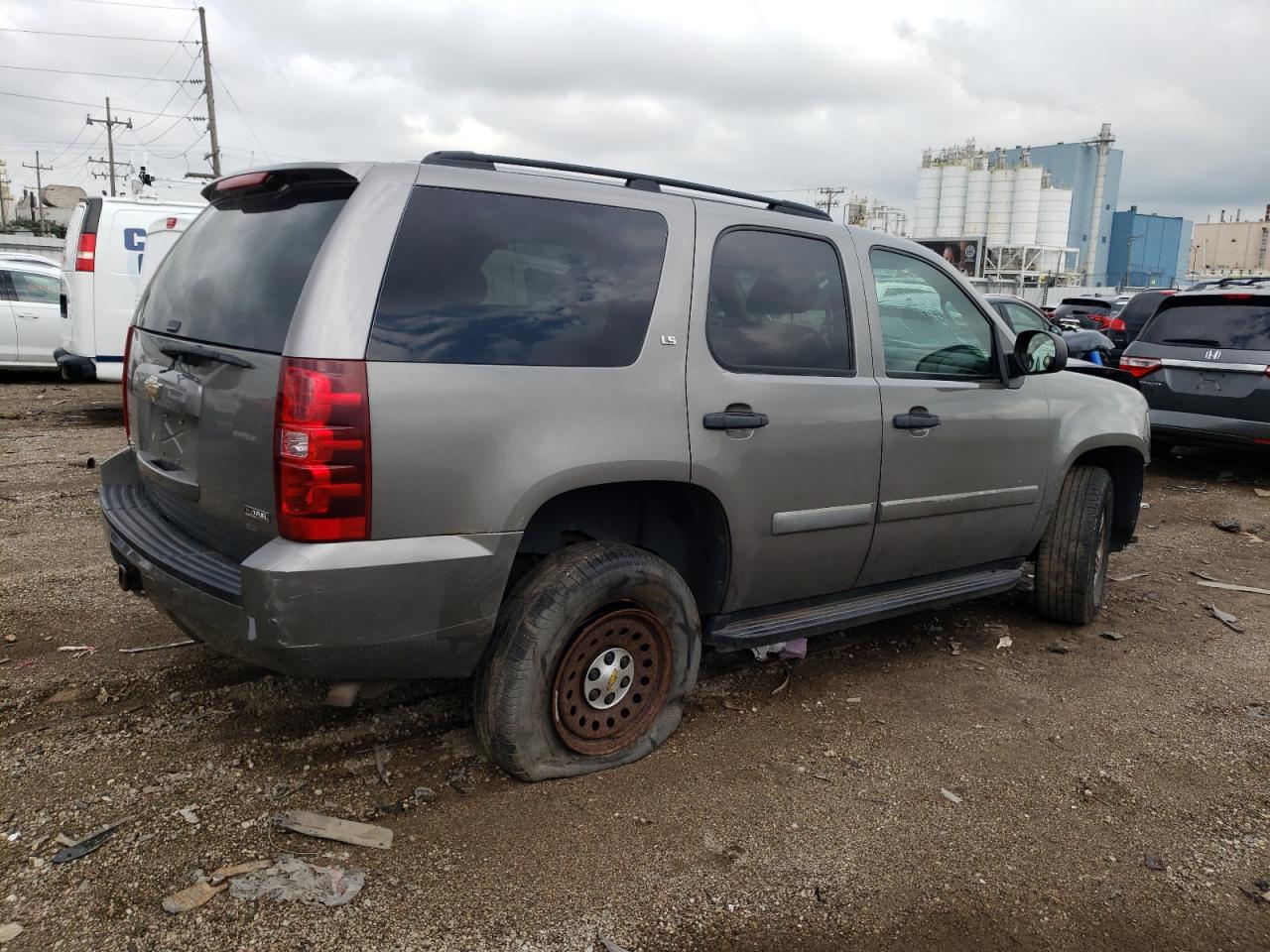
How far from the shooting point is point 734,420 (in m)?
3.21

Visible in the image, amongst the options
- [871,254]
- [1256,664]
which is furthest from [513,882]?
[1256,664]

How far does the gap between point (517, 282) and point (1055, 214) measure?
76.5m

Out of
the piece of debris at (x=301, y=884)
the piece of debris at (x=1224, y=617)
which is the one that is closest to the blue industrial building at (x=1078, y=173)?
the piece of debris at (x=1224, y=617)

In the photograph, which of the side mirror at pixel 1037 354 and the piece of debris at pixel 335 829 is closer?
the piece of debris at pixel 335 829

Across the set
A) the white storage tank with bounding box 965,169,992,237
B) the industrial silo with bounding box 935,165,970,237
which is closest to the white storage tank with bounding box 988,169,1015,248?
the white storage tank with bounding box 965,169,992,237

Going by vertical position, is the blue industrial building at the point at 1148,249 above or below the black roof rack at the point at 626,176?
above

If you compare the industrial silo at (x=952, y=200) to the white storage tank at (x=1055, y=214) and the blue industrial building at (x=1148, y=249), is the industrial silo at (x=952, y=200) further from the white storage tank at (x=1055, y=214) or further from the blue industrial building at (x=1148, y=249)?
the blue industrial building at (x=1148, y=249)

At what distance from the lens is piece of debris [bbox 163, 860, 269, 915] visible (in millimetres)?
2469

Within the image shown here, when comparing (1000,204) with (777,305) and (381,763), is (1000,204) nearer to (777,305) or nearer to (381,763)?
(777,305)

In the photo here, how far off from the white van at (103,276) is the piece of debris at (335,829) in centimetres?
866

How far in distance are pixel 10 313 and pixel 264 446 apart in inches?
513

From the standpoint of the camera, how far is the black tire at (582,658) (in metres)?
2.93

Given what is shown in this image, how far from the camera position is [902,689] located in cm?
409

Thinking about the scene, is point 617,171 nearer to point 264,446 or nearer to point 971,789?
point 264,446
